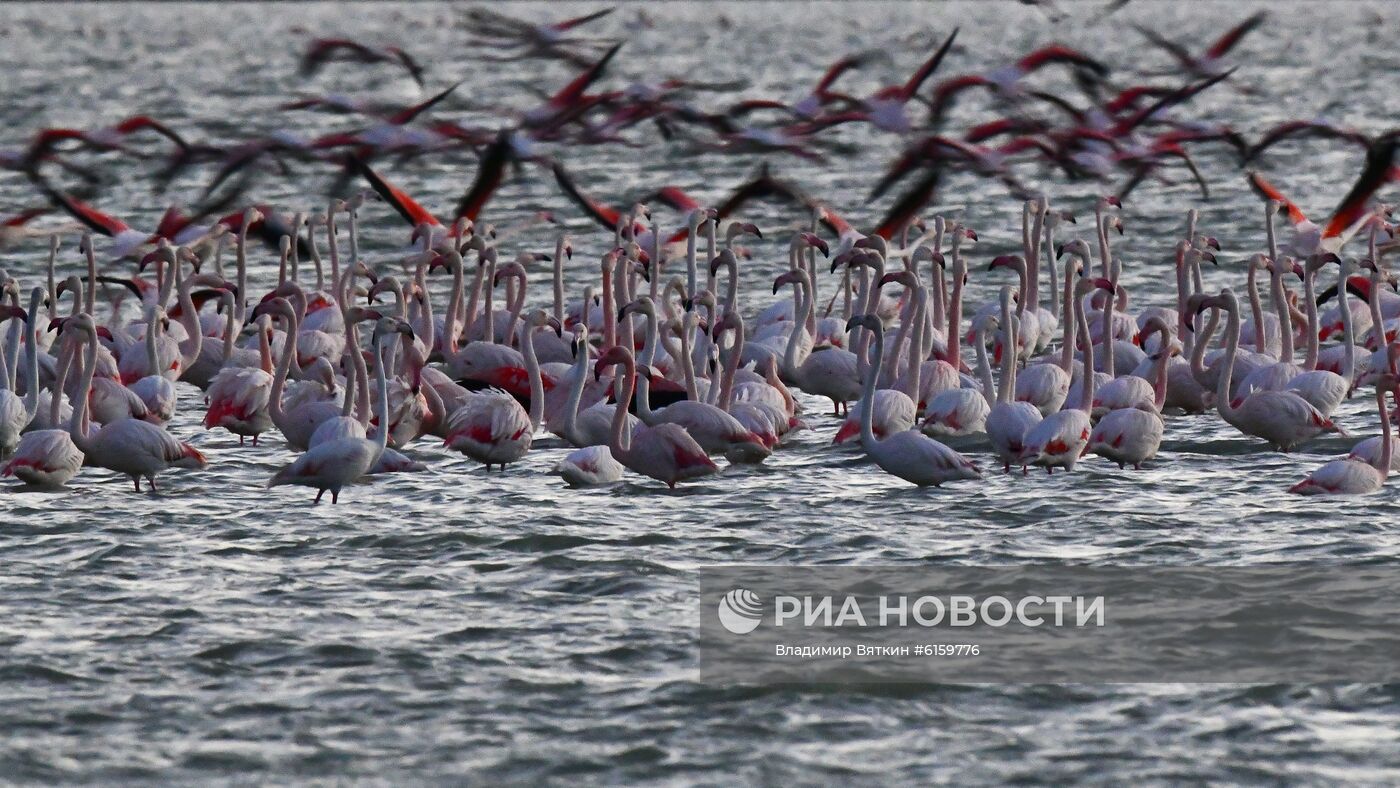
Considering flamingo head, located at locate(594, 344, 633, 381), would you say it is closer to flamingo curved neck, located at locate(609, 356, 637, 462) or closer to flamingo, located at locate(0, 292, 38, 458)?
flamingo curved neck, located at locate(609, 356, 637, 462)

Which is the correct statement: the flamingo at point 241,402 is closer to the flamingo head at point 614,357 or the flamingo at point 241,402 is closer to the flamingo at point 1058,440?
the flamingo head at point 614,357

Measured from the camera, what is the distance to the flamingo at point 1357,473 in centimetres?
1205

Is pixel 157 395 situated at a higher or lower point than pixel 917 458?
higher

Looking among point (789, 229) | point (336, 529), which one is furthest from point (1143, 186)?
point (336, 529)

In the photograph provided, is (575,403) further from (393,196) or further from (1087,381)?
(393,196)

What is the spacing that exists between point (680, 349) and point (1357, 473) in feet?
13.7

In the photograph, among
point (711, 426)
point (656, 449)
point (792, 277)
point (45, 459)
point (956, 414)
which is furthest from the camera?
point (792, 277)

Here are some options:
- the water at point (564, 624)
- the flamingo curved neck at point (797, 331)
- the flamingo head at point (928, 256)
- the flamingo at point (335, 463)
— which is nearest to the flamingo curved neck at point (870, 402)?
the water at point (564, 624)

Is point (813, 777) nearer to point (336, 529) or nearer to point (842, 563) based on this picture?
point (842, 563)

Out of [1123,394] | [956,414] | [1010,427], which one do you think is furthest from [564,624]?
[1123,394]

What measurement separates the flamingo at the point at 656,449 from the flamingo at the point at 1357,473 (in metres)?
3.11

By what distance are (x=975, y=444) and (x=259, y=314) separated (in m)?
4.29

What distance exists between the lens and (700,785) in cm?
833

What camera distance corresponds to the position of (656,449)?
1256 centimetres
